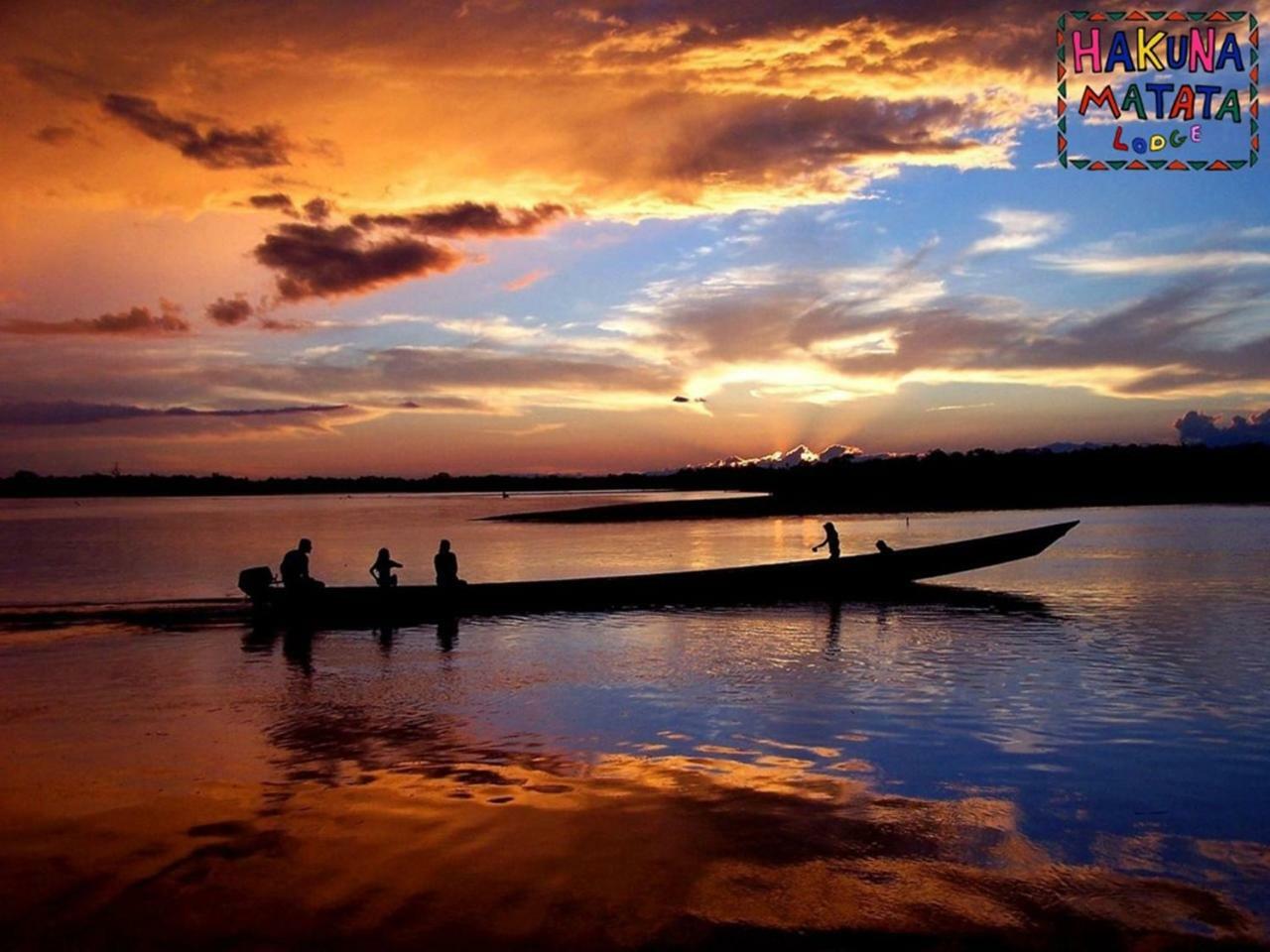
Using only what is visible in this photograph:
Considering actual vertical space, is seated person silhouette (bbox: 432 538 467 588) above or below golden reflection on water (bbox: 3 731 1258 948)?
above

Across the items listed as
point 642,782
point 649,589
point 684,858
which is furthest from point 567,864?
point 649,589

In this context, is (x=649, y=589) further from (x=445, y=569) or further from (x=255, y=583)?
(x=255, y=583)

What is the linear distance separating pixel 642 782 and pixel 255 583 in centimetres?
1593

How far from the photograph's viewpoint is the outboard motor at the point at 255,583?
22484 millimetres

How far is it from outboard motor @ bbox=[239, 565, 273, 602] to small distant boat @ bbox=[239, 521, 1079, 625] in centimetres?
2

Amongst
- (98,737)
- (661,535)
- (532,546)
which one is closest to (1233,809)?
(98,737)

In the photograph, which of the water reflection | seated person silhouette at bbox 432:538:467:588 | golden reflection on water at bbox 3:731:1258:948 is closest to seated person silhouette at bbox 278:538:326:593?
seated person silhouette at bbox 432:538:467:588

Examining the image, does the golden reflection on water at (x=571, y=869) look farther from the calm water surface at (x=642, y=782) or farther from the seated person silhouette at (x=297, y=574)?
the seated person silhouette at (x=297, y=574)

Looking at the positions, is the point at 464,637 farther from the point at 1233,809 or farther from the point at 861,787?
the point at 1233,809

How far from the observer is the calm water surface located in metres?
6.67

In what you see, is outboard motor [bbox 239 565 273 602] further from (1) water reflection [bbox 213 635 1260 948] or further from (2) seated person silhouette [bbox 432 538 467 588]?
(1) water reflection [bbox 213 635 1260 948]

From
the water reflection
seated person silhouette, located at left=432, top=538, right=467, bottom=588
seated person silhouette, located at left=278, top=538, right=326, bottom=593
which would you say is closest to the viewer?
the water reflection

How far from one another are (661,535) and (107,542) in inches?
1451

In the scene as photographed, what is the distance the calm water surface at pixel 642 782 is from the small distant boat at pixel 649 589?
5.05 ft
